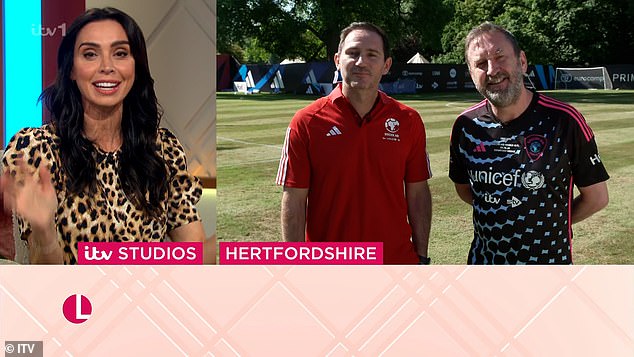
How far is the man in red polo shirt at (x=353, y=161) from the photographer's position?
2230 mm

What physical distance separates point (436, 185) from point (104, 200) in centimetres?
433

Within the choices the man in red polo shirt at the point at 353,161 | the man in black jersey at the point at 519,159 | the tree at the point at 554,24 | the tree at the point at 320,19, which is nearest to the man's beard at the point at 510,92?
the man in black jersey at the point at 519,159

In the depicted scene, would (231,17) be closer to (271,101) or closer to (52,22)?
(52,22)

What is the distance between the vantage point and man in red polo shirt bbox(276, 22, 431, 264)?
2230 mm

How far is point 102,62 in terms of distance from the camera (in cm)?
204

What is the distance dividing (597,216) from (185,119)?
153 inches

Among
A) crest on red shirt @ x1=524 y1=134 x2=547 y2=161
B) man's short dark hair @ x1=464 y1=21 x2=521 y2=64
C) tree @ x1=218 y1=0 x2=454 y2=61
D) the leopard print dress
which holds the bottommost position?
the leopard print dress
